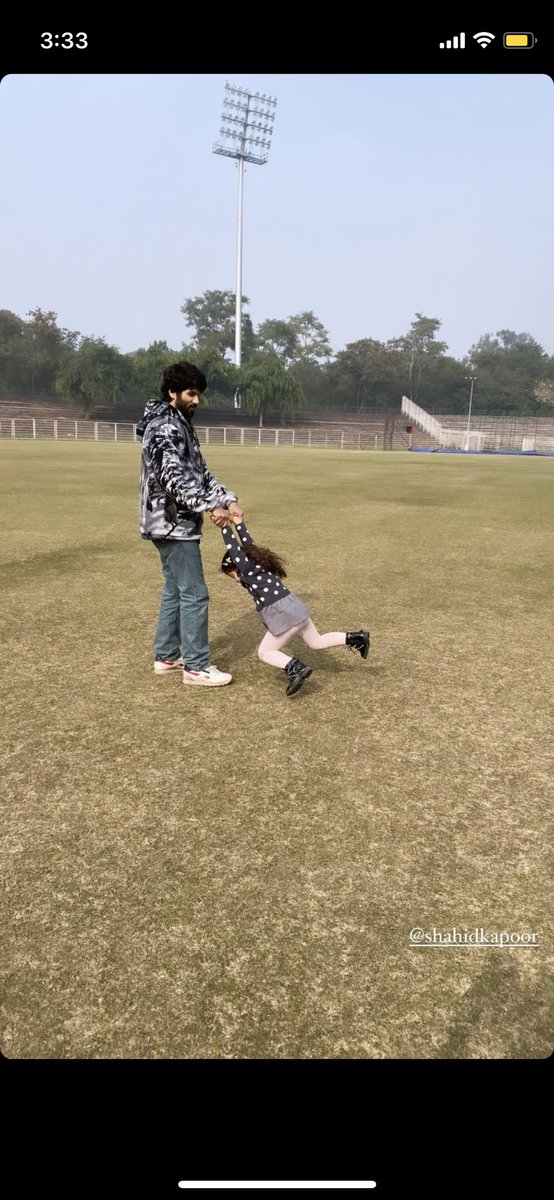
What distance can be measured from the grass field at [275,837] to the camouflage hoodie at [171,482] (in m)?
1.04

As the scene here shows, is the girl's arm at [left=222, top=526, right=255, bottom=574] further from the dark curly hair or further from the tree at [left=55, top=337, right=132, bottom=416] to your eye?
the tree at [left=55, top=337, right=132, bottom=416]

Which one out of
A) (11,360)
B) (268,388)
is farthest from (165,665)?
(11,360)

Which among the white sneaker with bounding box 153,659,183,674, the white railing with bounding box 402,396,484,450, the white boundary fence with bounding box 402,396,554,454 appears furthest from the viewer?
the white boundary fence with bounding box 402,396,554,454

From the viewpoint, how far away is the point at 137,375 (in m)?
Answer: 68.2

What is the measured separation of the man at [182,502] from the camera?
387 centimetres

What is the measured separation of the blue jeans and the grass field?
0.29 m

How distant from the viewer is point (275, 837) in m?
2.66

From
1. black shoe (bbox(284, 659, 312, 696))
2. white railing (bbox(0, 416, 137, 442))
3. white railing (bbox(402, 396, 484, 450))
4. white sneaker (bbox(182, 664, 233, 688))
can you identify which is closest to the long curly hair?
black shoe (bbox(284, 659, 312, 696))

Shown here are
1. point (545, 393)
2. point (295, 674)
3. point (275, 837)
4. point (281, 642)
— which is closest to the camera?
point (275, 837)

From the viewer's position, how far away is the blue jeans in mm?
4094

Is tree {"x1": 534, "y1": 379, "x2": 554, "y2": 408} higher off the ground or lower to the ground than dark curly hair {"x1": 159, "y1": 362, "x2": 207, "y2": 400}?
higher
